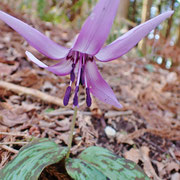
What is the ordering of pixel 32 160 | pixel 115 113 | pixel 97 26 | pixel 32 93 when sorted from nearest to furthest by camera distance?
pixel 97 26, pixel 32 160, pixel 32 93, pixel 115 113

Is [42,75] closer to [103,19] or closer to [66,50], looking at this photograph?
[66,50]

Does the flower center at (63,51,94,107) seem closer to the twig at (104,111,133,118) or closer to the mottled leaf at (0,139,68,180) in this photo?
the mottled leaf at (0,139,68,180)

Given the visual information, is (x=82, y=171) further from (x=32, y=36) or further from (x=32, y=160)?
(x=32, y=36)

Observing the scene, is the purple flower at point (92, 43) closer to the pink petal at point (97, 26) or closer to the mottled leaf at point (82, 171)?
the pink petal at point (97, 26)

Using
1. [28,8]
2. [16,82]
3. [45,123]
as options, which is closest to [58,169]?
[45,123]

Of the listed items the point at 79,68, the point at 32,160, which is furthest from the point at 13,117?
the point at 79,68

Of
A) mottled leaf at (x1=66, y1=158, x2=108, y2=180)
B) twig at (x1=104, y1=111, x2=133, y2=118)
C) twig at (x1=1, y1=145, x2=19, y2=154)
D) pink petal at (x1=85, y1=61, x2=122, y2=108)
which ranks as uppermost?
pink petal at (x1=85, y1=61, x2=122, y2=108)

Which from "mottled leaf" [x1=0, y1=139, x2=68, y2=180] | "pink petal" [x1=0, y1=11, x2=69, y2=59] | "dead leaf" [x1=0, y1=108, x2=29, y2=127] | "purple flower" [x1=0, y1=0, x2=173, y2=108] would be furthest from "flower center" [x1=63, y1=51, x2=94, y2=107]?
"dead leaf" [x1=0, y1=108, x2=29, y2=127]
